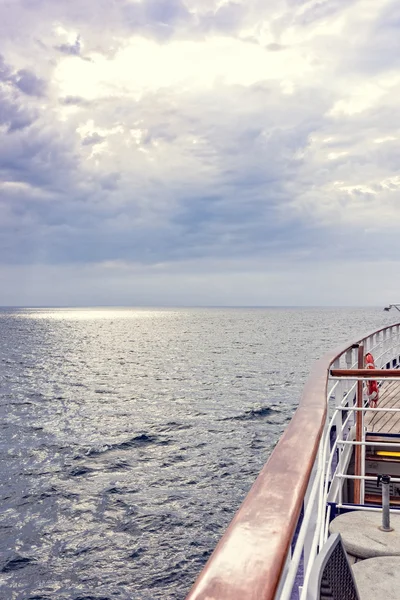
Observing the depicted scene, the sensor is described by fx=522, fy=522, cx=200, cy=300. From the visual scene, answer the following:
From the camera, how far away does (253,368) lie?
4759 centimetres

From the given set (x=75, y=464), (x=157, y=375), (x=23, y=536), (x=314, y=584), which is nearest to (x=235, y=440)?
(x=75, y=464)

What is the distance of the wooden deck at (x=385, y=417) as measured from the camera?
6918 mm

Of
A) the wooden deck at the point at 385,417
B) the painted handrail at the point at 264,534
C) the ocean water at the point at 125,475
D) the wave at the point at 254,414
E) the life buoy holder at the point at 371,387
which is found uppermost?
the painted handrail at the point at 264,534

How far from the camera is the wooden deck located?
6918 millimetres

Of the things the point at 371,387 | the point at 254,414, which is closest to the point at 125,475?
the point at 254,414

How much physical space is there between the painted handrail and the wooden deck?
18.4 ft

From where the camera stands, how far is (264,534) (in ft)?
3.46

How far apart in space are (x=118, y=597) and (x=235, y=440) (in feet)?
38.2

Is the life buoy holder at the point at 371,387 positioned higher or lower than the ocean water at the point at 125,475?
higher

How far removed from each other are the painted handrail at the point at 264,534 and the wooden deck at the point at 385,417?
561 centimetres

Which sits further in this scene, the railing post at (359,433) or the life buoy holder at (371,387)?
the life buoy holder at (371,387)

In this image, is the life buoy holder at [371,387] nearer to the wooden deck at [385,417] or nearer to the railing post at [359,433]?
the wooden deck at [385,417]

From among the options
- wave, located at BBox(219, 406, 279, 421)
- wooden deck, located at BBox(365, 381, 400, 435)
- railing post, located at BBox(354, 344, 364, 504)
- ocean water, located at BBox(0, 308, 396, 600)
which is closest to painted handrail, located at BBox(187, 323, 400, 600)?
railing post, located at BBox(354, 344, 364, 504)

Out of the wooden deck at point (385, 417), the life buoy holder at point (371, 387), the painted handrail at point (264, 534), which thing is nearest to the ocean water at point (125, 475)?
the wooden deck at point (385, 417)
